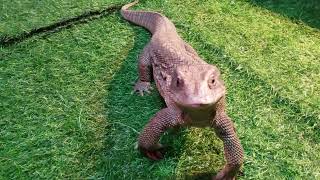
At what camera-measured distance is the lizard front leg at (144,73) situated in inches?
185

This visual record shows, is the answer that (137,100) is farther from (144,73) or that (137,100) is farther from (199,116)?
(199,116)

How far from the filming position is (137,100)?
179 inches

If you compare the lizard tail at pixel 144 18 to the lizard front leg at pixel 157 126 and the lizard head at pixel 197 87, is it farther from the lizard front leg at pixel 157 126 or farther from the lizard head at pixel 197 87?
the lizard head at pixel 197 87

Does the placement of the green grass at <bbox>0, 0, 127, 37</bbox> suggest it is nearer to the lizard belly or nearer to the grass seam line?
the grass seam line

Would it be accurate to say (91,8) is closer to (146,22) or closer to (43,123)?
(146,22)

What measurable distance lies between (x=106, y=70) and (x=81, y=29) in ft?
3.37

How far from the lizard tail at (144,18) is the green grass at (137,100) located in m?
0.10

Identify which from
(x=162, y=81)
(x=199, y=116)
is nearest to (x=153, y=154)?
(x=199, y=116)

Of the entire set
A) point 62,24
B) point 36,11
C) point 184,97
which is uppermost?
point 184,97

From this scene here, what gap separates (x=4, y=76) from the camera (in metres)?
4.95

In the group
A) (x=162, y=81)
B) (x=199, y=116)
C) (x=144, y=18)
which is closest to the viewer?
(x=199, y=116)

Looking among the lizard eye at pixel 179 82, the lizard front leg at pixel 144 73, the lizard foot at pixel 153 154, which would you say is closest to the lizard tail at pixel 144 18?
the lizard front leg at pixel 144 73

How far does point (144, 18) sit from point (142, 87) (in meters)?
1.41

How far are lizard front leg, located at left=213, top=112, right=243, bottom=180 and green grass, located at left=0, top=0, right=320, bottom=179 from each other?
19 centimetres
